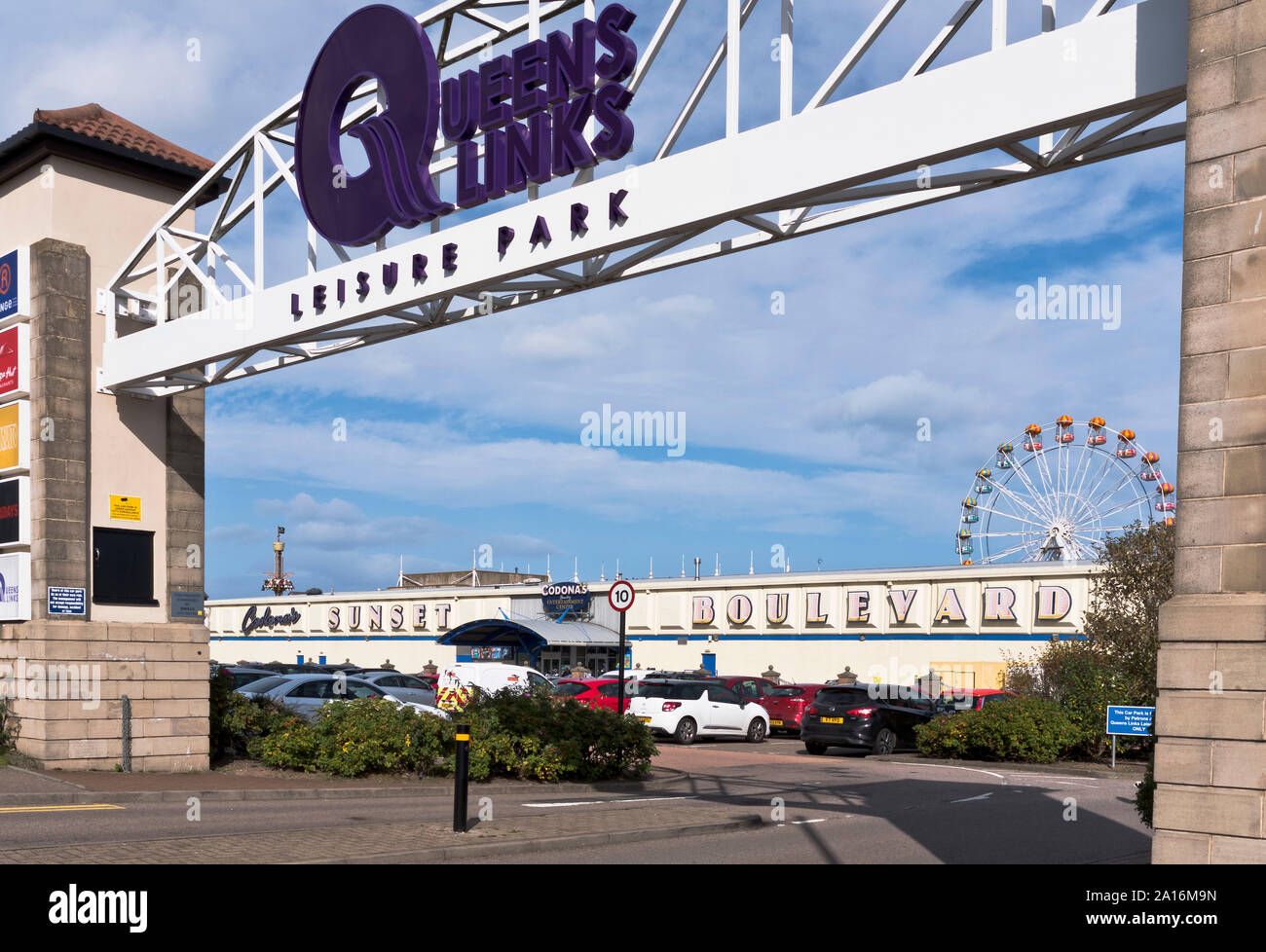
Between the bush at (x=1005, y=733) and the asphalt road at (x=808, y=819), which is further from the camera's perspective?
the bush at (x=1005, y=733)

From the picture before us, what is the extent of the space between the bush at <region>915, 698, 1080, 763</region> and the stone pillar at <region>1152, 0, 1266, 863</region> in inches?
711

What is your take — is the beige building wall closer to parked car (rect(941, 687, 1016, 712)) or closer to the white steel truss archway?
the white steel truss archway

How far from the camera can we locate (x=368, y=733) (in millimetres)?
18094

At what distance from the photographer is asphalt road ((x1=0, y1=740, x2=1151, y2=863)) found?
12.2 metres

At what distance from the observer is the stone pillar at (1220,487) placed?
755 cm

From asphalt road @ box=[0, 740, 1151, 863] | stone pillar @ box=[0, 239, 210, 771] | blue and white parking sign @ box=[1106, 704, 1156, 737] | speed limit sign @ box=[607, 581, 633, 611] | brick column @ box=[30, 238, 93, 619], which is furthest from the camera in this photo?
blue and white parking sign @ box=[1106, 704, 1156, 737]

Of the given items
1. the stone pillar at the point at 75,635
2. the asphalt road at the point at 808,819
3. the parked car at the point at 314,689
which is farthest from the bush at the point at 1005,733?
the stone pillar at the point at 75,635

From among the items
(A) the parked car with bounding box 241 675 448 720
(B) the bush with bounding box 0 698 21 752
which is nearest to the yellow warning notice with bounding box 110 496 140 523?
(B) the bush with bounding box 0 698 21 752

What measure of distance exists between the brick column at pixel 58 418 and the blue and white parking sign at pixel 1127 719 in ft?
51.3

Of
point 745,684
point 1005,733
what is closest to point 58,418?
point 1005,733

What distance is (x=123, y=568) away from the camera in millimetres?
18172

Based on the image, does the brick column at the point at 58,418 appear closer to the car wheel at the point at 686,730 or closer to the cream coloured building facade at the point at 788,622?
the car wheel at the point at 686,730
